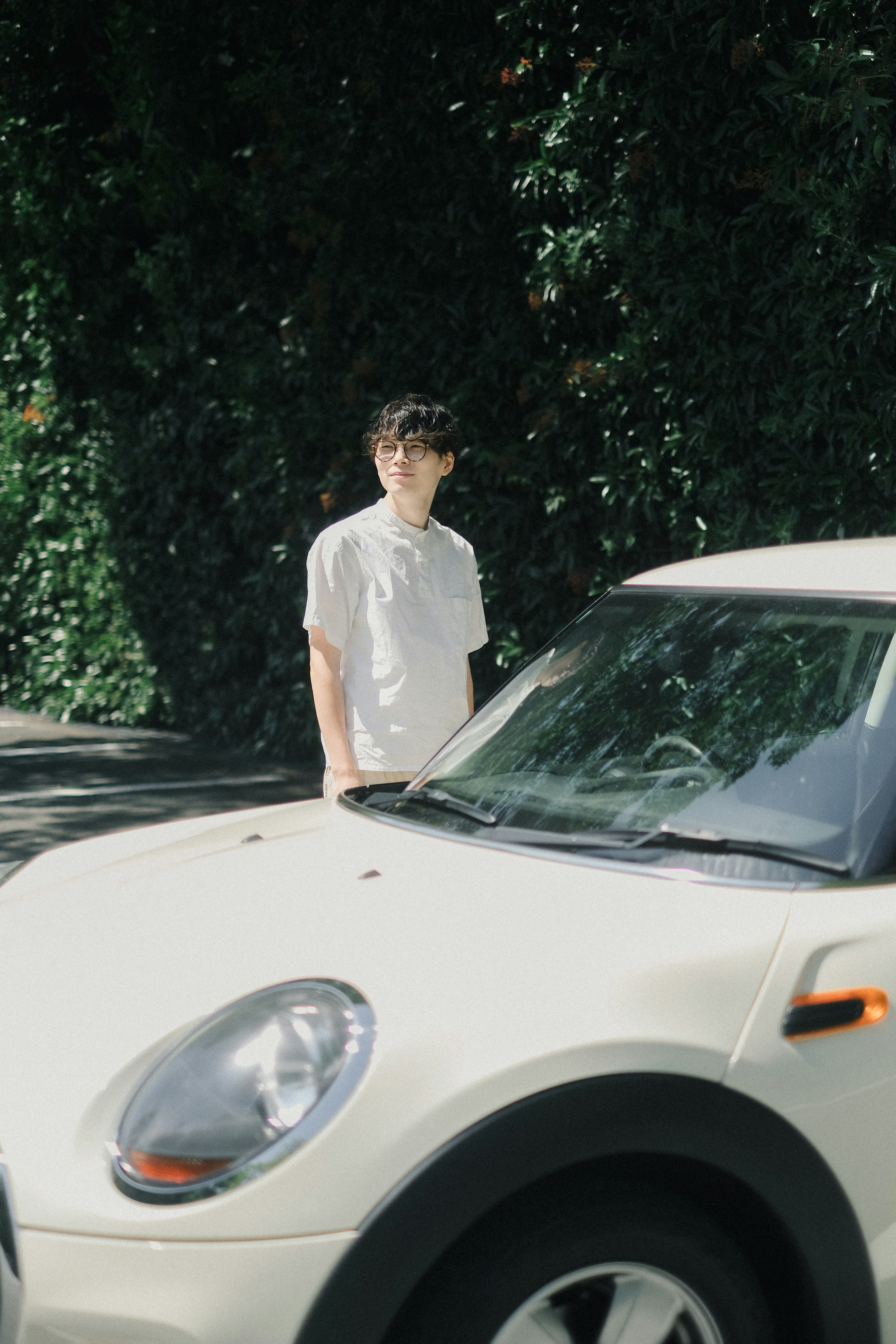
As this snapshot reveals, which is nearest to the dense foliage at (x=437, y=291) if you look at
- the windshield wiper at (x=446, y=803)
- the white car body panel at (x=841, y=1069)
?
the windshield wiper at (x=446, y=803)

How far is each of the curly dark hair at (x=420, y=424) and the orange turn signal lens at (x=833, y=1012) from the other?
2.21m

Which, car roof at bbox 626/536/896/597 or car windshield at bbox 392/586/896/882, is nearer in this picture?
car windshield at bbox 392/586/896/882

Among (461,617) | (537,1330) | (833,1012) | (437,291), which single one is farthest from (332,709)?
(437,291)

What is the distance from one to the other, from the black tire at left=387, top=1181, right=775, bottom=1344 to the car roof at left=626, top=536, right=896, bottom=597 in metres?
1.19

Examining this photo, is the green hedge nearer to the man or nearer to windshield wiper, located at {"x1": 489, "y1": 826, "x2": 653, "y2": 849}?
the man

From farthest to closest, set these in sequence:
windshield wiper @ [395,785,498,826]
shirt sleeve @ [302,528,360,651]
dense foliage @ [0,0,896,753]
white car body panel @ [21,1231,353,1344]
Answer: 1. dense foliage @ [0,0,896,753]
2. shirt sleeve @ [302,528,360,651]
3. windshield wiper @ [395,785,498,826]
4. white car body panel @ [21,1231,353,1344]

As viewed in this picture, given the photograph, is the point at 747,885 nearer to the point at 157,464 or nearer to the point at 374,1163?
the point at 374,1163

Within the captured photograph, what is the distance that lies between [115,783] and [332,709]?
553cm

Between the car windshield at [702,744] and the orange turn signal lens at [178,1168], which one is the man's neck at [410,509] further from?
the orange turn signal lens at [178,1168]

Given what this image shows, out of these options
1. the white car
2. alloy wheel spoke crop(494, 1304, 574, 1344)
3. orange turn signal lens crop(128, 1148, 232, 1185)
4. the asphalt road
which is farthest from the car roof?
the asphalt road

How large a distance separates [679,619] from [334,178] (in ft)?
19.6

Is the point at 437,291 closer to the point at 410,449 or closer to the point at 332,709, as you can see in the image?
the point at 410,449

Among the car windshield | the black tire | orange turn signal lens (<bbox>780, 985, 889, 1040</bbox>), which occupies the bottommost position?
the black tire

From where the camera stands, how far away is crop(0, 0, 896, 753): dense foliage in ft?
18.4
